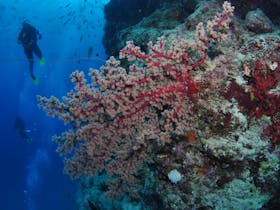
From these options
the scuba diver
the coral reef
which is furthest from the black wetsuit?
the coral reef

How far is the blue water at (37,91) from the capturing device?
44125 mm

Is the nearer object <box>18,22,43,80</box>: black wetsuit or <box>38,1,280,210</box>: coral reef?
<box>38,1,280,210</box>: coral reef

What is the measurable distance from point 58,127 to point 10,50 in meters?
20.3

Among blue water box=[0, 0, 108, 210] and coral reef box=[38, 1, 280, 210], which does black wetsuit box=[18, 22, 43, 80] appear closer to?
coral reef box=[38, 1, 280, 210]

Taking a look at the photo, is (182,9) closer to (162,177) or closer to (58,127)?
(162,177)

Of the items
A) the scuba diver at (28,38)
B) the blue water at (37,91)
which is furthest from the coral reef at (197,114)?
the blue water at (37,91)

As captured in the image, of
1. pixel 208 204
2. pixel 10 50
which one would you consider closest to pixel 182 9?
pixel 208 204

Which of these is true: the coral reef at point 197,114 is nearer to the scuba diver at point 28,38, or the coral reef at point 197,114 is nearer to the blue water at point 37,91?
the scuba diver at point 28,38

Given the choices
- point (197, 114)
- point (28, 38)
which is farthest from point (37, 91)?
point (197, 114)

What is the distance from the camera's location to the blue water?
44125mm

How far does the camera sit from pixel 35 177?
Answer: 5506 centimetres

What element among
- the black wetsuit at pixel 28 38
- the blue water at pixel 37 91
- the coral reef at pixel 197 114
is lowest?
the coral reef at pixel 197 114

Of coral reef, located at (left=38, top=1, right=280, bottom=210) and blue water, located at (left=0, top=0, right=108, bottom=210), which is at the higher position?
blue water, located at (left=0, top=0, right=108, bottom=210)

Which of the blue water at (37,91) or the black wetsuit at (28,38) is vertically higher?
the blue water at (37,91)
